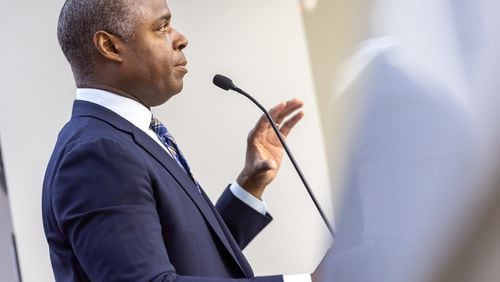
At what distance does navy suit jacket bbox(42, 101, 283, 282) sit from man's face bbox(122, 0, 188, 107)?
126 mm

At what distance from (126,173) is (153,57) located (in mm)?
370

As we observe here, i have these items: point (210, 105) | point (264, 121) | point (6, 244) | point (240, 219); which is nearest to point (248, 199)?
point (240, 219)

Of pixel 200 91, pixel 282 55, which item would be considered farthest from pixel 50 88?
pixel 282 55

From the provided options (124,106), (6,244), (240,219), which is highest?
(124,106)

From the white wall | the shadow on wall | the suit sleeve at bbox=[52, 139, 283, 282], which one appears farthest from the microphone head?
the shadow on wall

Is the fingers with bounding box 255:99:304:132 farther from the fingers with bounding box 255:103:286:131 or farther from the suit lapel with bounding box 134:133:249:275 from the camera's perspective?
the suit lapel with bounding box 134:133:249:275

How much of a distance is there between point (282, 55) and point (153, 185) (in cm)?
158

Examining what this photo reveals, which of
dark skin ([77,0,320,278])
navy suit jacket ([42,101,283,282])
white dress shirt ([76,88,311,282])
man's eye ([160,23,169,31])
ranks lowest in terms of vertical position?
navy suit jacket ([42,101,283,282])

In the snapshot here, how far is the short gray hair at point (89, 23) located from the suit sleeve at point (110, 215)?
0.98 feet

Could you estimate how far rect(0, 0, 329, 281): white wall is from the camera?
9.20ft

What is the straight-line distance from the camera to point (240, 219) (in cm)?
202

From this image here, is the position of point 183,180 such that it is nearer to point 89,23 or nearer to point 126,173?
point 126,173

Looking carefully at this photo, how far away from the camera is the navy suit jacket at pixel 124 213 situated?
1.42 m

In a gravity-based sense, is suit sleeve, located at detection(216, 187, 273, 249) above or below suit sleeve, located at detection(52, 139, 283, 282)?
below
